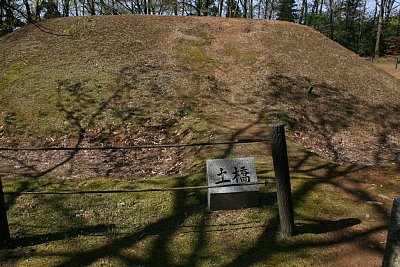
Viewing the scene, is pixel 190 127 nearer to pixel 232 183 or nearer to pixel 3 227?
pixel 232 183

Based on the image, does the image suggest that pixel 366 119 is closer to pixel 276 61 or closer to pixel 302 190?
pixel 276 61

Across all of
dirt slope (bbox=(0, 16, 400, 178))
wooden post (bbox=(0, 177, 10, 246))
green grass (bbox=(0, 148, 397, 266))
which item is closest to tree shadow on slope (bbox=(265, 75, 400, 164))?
dirt slope (bbox=(0, 16, 400, 178))

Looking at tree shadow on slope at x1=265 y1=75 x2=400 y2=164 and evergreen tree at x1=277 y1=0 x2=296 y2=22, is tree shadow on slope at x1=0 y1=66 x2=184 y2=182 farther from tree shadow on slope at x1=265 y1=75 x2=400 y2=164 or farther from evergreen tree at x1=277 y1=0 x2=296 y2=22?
evergreen tree at x1=277 y1=0 x2=296 y2=22

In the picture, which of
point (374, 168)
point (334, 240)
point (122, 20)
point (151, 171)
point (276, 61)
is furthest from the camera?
point (122, 20)

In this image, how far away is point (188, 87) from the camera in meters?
12.8

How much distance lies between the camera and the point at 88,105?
1134 centimetres

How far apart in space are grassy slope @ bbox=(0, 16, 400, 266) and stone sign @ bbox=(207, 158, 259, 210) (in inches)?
7.0

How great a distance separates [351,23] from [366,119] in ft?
97.1

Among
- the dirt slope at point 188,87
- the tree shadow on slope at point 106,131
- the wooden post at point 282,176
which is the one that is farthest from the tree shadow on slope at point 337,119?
the wooden post at point 282,176

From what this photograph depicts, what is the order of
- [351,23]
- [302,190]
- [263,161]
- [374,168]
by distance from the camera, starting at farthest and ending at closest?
[351,23]
[263,161]
[374,168]
[302,190]

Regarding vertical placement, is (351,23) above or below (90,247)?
above

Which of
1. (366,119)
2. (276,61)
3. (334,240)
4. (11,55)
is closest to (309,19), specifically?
(276,61)

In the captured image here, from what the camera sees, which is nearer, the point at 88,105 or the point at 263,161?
the point at 263,161

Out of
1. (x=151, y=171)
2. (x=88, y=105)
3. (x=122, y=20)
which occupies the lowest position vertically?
(x=151, y=171)
